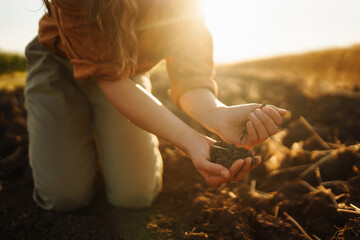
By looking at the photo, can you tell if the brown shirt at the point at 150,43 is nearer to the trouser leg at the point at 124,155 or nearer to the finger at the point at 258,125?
the trouser leg at the point at 124,155

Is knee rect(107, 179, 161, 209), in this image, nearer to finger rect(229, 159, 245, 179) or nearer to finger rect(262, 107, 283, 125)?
finger rect(229, 159, 245, 179)

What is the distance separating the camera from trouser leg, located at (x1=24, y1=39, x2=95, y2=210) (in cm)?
143

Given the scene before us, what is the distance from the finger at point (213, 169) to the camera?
0.84 metres

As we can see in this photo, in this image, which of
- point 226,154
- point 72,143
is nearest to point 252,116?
point 226,154

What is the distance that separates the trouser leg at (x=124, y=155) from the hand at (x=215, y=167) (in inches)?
23.3

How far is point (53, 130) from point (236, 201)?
1074 millimetres

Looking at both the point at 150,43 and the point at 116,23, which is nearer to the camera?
the point at 116,23

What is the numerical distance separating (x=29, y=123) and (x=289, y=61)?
9339 millimetres

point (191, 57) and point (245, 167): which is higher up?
point (191, 57)

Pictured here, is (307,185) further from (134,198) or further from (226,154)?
(134,198)

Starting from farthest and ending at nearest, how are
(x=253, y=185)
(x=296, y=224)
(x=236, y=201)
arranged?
(x=253, y=185) < (x=236, y=201) < (x=296, y=224)

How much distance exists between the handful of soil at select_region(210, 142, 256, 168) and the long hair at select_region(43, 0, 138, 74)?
19.5 inches

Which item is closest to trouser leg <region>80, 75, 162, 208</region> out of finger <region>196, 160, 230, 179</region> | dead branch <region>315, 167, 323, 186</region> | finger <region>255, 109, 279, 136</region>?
finger <region>196, 160, 230, 179</region>

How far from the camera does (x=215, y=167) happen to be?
87cm
